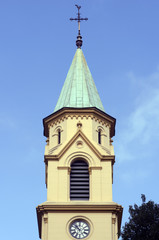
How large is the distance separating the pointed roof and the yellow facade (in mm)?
1137

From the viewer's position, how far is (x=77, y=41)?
2504 inches

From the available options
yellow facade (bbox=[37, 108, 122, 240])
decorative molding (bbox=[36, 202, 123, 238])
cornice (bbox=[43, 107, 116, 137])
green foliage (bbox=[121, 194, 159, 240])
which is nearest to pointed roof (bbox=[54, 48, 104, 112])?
cornice (bbox=[43, 107, 116, 137])

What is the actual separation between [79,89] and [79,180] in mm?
8582

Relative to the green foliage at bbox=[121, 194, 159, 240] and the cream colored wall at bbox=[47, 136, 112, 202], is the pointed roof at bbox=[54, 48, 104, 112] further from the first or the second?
the green foliage at bbox=[121, 194, 159, 240]

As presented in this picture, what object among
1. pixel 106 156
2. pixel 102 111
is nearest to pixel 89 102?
pixel 102 111

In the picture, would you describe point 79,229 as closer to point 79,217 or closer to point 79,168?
point 79,217

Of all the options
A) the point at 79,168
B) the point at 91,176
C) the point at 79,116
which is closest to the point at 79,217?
the point at 91,176

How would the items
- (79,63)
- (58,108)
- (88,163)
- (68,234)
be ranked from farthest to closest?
(79,63) → (58,108) → (88,163) → (68,234)

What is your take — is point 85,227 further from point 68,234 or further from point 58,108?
point 58,108

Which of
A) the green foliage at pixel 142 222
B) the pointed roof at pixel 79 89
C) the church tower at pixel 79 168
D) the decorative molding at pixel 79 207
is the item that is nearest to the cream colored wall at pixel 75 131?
the church tower at pixel 79 168

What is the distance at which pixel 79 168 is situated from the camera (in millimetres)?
53969

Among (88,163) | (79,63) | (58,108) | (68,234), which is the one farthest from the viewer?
(79,63)

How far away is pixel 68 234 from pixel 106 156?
22.6ft

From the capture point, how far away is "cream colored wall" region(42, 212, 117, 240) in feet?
165
